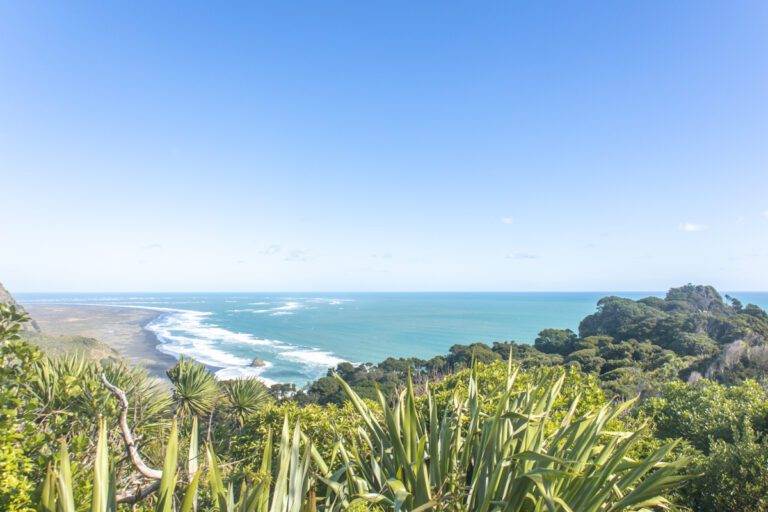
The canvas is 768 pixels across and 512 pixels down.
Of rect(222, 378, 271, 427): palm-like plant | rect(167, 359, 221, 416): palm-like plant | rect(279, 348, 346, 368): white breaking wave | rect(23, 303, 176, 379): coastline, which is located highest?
rect(167, 359, 221, 416): palm-like plant

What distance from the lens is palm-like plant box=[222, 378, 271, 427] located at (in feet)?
34.8

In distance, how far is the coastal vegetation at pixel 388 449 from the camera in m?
2.13

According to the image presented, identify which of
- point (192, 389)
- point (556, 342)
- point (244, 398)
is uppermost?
point (192, 389)

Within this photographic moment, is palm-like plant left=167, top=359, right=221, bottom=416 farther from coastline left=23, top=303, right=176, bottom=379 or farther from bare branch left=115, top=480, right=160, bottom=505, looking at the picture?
coastline left=23, top=303, right=176, bottom=379

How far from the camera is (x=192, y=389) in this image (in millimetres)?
9602

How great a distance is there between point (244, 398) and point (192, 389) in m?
Result: 1.41

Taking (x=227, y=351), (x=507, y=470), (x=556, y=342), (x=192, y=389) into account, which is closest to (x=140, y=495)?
(x=507, y=470)

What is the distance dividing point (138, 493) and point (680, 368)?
31797 mm

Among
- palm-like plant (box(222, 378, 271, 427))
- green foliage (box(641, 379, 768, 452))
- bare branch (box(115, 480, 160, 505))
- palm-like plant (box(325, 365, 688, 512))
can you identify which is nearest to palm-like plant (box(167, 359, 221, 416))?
palm-like plant (box(222, 378, 271, 427))

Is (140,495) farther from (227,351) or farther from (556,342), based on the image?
(227,351)

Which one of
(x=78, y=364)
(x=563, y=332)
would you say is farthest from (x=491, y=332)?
(x=78, y=364)

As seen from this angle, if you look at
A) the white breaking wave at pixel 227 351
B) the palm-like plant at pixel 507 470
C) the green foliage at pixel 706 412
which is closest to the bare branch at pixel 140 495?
the palm-like plant at pixel 507 470

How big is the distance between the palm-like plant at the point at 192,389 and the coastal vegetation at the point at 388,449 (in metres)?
0.03

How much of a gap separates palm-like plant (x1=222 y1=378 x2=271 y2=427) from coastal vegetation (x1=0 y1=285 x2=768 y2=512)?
1.79 feet
